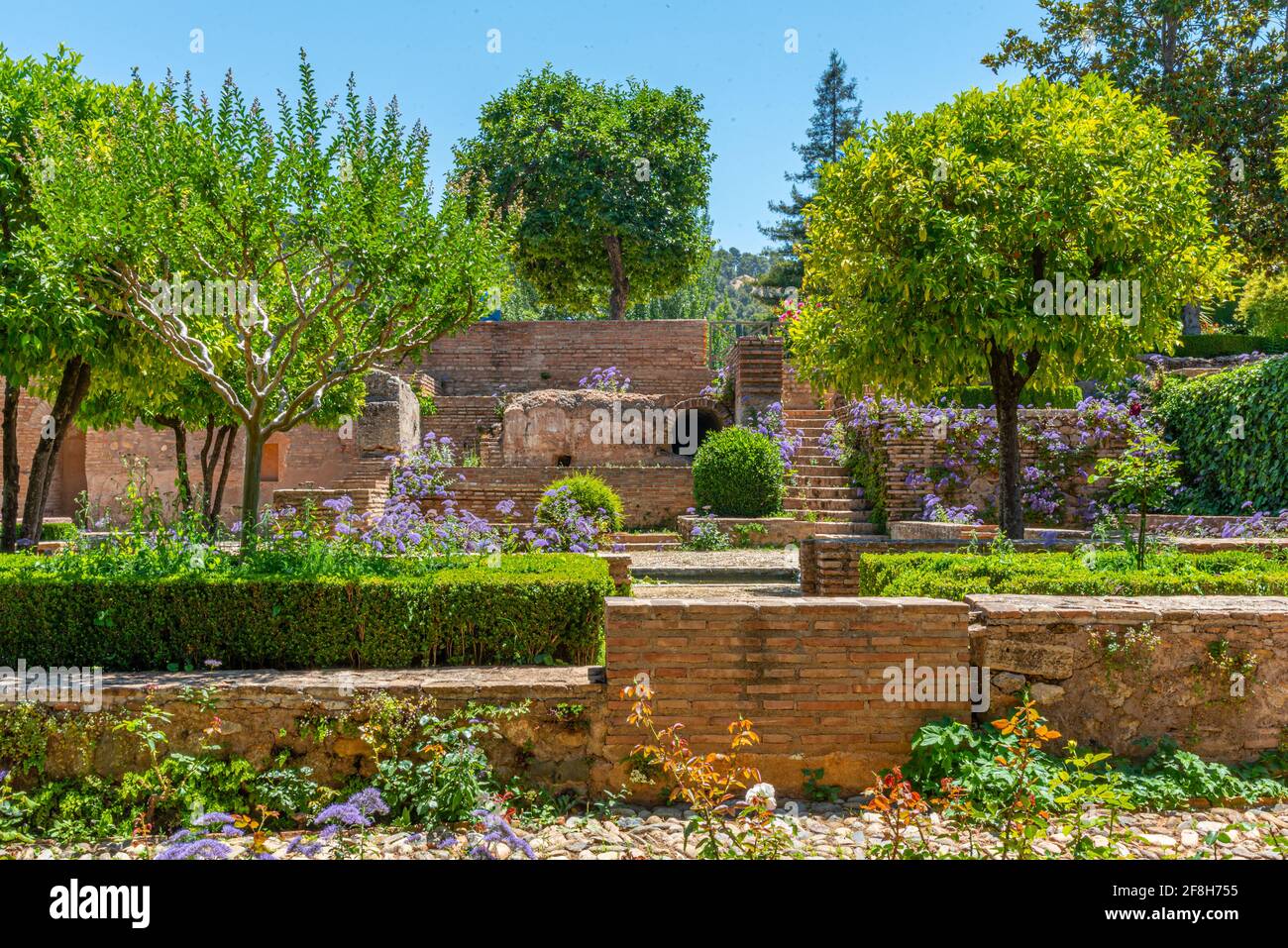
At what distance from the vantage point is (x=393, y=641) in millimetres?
4527

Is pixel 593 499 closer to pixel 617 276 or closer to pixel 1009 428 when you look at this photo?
pixel 1009 428

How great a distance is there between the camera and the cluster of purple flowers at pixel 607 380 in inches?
809

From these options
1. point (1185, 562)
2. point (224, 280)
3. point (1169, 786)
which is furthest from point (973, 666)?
point (224, 280)

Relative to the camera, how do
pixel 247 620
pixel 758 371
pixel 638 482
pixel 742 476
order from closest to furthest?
pixel 247 620
pixel 742 476
pixel 638 482
pixel 758 371

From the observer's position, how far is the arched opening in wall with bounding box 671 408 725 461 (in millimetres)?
19062

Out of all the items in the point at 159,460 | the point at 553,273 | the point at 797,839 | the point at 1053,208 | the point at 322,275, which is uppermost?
the point at 553,273

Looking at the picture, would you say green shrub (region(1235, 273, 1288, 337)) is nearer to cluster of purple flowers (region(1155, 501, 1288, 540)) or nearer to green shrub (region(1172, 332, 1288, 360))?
green shrub (region(1172, 332, 1288, 360))

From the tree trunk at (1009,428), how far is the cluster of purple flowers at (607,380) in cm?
1239

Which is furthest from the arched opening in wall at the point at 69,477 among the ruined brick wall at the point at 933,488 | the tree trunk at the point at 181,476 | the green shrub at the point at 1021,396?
the green shrub at the point at 1021,396

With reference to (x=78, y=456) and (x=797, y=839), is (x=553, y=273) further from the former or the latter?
(x=797, y=839)

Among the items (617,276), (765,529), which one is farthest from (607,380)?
(765,529)

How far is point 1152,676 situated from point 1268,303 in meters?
16.1

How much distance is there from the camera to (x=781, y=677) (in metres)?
4.03

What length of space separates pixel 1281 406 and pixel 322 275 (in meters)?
11.4
